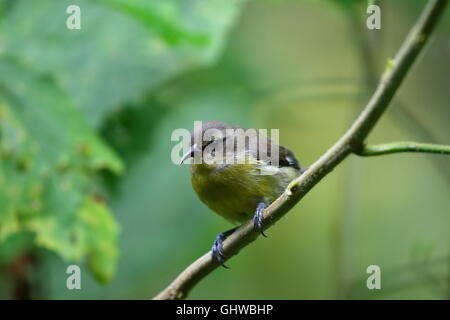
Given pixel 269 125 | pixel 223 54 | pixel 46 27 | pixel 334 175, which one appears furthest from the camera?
pixel 334 175

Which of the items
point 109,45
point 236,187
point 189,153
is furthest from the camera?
point 109,45

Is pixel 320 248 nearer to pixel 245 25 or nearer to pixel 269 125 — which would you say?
pixel 269 125

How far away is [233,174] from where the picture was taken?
4.14 m

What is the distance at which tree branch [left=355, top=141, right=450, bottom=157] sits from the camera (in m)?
2.25

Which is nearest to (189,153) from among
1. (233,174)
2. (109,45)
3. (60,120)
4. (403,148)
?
(233,174)

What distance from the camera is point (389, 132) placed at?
22.8 feet

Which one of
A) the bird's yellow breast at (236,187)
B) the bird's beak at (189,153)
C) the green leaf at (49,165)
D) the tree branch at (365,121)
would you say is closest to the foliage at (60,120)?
the green leaf at (49,165)

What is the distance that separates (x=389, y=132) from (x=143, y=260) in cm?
315

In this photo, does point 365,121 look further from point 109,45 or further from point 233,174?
point 109,45

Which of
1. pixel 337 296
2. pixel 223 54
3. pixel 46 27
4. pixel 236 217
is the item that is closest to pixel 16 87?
pixel 46 27

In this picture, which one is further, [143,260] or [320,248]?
[320,248]

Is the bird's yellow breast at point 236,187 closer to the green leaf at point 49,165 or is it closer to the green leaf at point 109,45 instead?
the green leaf at point 49,165

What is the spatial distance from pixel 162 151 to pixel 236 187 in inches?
41.0

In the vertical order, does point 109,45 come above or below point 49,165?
above
